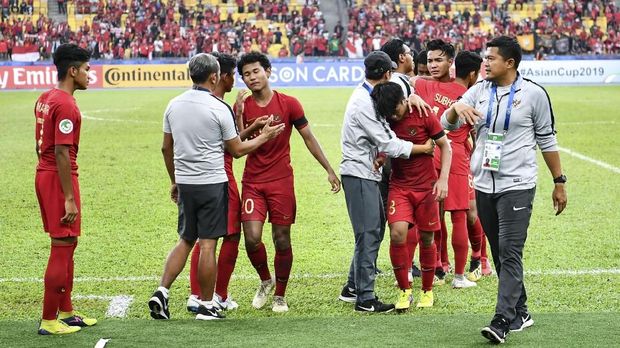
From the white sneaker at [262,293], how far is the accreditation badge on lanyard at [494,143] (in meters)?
2.22

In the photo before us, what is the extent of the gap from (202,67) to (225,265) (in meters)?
1.65

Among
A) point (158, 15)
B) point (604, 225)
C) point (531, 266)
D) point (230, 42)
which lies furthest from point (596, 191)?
point (158, 15)

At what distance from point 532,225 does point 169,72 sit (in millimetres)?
28669

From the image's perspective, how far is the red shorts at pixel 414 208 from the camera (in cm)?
758

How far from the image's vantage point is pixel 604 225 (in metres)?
11.4

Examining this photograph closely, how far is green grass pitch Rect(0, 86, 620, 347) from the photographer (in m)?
6.80

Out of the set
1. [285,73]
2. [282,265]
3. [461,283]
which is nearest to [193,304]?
[282,265]

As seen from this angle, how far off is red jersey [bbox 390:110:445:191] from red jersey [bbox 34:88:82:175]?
2.39m

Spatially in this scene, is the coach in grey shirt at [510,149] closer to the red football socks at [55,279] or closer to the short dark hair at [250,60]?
the short dark hair at [250,60]

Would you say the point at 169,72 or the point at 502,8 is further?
the point at 502,8

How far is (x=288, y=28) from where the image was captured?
45812 millimetres

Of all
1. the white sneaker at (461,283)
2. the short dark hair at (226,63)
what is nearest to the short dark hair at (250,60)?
the short dark hair at (226,63)

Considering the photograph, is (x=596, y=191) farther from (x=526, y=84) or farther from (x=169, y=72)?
(x=169, y=72)

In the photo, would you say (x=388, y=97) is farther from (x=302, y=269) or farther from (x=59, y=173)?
(x=302, y=269)
